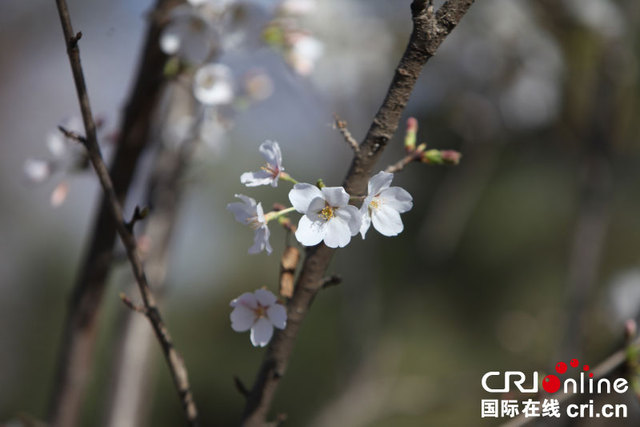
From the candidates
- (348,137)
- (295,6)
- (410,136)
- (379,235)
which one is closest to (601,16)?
(295,6)

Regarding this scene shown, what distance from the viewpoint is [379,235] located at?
14.9ft

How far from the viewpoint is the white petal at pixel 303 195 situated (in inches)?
21.5

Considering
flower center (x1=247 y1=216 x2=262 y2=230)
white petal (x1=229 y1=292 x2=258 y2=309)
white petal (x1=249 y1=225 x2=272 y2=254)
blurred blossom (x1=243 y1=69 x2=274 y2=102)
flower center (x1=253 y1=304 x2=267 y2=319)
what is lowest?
blurred blossom (x1=243 y1=69 x2=274 y2=102)

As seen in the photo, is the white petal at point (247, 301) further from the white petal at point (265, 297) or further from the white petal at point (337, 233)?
the white petal at point (337, 233)

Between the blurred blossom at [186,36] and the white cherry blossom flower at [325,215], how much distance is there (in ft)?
1.77

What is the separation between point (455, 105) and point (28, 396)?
4.92m

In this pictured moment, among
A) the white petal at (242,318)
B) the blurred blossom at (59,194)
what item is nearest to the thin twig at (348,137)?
the white petal at (242,318)

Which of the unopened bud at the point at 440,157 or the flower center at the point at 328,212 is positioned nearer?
the flower center at the point at 328,212

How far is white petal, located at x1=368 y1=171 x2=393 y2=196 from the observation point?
1.73ft

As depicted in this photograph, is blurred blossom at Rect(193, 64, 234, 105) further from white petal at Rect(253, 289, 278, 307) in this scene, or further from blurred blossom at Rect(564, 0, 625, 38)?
blurred blossom at Rect(564, 0, 625, 38)

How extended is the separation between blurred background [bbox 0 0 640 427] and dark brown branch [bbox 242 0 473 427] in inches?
10.6

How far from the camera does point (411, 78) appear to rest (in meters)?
0.54

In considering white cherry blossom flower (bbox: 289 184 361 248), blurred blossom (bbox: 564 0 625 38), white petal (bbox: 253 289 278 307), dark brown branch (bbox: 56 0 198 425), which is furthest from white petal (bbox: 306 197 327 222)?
blurred blossom (bbox: 564 0 625 38)

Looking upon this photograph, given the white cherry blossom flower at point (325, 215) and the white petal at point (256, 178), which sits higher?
the white petal at point (256, 178)
